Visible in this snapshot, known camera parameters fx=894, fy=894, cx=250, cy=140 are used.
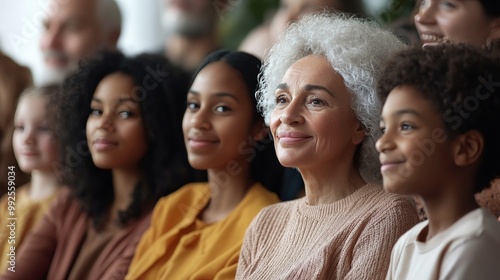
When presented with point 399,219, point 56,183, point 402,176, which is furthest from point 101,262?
point 402,176

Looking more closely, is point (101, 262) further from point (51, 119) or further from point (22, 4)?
point (22, 4)

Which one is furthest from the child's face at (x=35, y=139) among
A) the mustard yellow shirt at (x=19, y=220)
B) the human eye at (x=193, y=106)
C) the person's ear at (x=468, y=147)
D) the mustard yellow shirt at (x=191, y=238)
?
the person's ear at (x=468, y=147)

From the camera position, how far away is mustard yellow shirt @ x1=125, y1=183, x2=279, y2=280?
7.90ft

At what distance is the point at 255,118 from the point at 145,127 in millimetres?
460

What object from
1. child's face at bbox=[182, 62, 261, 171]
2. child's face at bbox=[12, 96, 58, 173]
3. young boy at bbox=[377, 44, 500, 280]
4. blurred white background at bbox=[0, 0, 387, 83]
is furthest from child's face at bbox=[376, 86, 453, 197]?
blurred white background at bbox=[0, 0, 387, 83]

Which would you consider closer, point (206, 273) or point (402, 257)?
point (402, 257)

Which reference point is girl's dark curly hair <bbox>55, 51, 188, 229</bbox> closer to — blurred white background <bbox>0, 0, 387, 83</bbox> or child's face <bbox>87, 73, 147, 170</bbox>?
child's face <bbox>87, 73, 147, 170</bbox>

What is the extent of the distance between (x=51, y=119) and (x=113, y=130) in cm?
50

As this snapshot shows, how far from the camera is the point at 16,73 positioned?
3922mm

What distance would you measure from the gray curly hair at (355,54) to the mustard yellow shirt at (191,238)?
0.38 m

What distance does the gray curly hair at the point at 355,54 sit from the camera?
82.9 inches

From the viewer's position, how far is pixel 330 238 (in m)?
2.01

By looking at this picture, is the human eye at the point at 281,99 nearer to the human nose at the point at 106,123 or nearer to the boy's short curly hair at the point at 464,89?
the boy's short curly hair at the point at 464,89

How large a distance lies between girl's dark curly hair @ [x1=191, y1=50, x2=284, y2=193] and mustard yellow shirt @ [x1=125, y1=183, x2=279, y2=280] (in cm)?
8
